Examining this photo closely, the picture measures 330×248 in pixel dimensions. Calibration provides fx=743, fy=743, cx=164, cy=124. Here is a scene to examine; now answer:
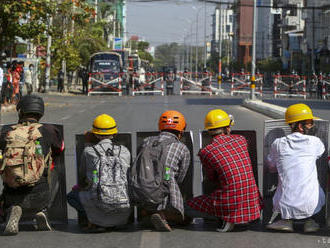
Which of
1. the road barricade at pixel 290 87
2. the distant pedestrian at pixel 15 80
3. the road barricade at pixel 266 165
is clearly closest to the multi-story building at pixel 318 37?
the road barricade at pixel 290 87

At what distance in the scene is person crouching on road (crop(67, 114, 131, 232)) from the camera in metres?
6.50

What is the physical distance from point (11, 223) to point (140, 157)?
4.15ft

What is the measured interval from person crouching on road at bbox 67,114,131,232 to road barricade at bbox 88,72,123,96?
126 ft

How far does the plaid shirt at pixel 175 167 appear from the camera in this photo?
21.6 feet

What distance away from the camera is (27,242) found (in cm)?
635

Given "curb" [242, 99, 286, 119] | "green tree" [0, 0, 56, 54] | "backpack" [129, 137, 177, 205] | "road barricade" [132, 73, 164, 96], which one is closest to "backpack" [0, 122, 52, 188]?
"backpack" [129, 137, 177, 205]

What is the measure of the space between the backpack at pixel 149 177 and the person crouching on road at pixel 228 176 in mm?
413

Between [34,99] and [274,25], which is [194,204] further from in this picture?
[274,25]

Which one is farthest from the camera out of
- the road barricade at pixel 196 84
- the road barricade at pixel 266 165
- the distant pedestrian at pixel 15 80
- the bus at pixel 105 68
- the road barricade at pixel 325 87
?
the road barricade at pixel 196 84

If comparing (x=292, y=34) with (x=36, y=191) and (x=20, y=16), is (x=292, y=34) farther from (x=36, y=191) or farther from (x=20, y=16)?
(x=36, y=191)

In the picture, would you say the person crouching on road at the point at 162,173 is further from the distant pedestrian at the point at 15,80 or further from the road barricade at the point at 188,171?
the distant pedestrian at the point at 15,80

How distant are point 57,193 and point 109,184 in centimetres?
75

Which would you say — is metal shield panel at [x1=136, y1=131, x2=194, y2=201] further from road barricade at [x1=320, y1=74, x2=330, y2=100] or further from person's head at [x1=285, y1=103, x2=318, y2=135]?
road barricade at [x1=320, y1=74, x2=330, y2=100]

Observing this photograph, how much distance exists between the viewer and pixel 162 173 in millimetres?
6539
